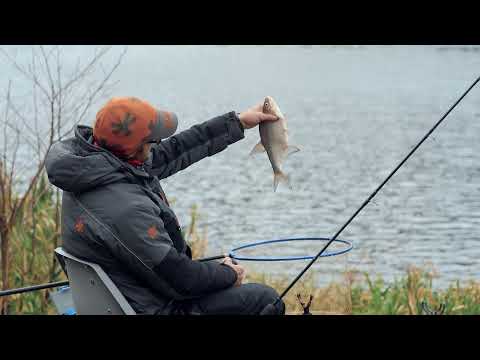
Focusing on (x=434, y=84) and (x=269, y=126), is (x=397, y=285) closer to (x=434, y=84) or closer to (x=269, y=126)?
(x=269, y=126)

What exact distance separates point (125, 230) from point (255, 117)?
3.20ft

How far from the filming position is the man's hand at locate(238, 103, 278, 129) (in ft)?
11.7

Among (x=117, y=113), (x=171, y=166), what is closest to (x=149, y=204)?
(x=117, y=113)

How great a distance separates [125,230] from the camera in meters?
2.82

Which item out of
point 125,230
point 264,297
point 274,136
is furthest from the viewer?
point 274,136

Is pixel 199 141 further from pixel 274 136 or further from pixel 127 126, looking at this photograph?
pixel 127 126

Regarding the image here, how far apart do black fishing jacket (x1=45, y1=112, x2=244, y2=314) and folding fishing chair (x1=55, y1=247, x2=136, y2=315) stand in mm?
32

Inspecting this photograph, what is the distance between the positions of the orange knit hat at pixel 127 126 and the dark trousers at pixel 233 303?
56 centimetres

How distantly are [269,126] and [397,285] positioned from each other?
103 inches

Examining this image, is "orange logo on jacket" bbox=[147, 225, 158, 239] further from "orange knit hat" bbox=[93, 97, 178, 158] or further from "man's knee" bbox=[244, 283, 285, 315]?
"man's knee" bbox=[244, 283, 285, 315]

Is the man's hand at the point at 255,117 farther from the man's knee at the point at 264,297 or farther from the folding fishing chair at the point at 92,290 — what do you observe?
the folding fishing chair at the point at 92,290

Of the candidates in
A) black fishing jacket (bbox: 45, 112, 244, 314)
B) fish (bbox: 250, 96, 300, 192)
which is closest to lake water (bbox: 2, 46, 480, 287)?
fish (bbox: 250, 96, 300, 192)

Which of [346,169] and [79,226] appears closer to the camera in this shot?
[79,226]

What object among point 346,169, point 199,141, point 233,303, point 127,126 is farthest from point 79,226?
point 346,169
